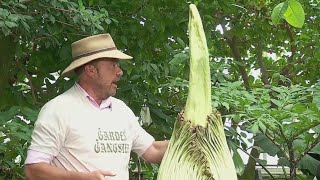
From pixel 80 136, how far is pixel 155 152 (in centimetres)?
41

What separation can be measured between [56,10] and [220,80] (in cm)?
102

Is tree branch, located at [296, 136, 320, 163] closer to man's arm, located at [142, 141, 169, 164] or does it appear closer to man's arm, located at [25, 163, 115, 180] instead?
man's arm, located at [142, 141, 169, 164]

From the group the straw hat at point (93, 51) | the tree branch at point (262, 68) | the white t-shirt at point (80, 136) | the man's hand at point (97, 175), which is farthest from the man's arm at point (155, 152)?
the tree branch at point (262, 68)

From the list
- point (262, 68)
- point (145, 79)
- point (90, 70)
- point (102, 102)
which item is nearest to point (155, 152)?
point (102, 102)

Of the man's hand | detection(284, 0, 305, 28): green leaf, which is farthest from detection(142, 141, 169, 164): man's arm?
detection(284, 0, 305, 28): green leaf

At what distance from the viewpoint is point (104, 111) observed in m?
2.59

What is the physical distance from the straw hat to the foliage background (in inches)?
14.3

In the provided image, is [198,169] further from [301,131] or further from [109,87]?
[301,131]

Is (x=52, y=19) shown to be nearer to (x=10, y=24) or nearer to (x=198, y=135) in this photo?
(x=10, y=24)

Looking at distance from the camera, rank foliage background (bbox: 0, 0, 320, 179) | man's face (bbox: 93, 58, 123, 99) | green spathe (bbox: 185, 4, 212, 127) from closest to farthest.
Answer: green spathe (bbox: 185, 4, 212, 127), man's face (bbox: 93, 58, 123, 99), foliage background (bbox: 0, 0, 320, 179)

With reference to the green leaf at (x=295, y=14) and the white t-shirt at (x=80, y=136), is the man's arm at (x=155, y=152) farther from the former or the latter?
the green leaf at (x=295, y=14)

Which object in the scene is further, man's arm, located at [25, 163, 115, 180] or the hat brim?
the hat brim

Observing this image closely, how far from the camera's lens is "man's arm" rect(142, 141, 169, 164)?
2709 millimetres

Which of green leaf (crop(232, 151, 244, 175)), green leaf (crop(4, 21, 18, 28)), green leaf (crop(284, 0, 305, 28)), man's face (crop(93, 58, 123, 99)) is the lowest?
green leaf (crop(232, 151, 244, 175))
